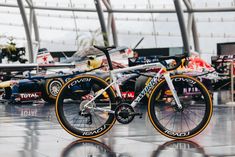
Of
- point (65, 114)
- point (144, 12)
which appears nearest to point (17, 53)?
point (144, 12)

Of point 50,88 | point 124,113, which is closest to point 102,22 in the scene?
point 50,88

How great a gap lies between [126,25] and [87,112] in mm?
23456

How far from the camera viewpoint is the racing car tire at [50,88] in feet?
57.3

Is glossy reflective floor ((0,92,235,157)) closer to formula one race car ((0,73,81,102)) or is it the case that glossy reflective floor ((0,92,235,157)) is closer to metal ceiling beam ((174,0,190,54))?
formula one race car ((0,73,81,102))

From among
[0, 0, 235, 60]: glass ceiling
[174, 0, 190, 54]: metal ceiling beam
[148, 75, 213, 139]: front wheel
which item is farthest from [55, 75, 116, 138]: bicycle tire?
[174, 0, 190, 54]: metal ceiling beam

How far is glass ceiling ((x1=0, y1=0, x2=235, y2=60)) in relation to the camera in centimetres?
2706

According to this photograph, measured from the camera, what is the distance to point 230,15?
26531 millimetres

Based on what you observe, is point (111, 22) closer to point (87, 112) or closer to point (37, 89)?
point (37, 89)

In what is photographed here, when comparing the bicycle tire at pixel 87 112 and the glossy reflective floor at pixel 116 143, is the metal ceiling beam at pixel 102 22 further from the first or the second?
the bicycle tire at pixel 87 112

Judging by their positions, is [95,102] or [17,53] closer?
[95,102]

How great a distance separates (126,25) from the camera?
3083cm

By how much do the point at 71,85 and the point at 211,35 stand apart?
20731 mm

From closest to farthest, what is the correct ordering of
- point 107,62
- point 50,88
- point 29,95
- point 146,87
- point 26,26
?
point 146,87, point 107,62, point 50,88, point 29,95, point 26,26

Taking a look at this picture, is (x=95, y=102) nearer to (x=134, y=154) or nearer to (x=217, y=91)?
(x=134, y=154)
